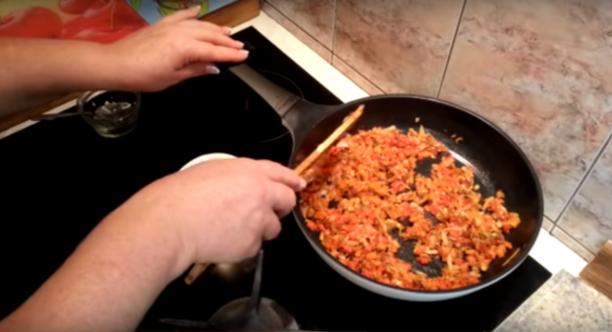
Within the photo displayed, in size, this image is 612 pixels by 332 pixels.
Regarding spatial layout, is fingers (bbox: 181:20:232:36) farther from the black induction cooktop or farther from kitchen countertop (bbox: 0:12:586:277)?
kitchen countertop (bbox: 0:12:586:277)

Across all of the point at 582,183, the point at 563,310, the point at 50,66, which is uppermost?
the point at 50,66

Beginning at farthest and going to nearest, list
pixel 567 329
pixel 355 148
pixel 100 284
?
1. pixel 355 148
2. pixel 567 329
3. pixel 100 284

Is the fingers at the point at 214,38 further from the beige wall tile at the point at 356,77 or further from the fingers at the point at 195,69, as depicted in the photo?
the beige wall tile at the point at 356,77

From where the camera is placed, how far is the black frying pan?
81 cm

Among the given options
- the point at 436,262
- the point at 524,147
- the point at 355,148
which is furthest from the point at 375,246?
the point at 524,147

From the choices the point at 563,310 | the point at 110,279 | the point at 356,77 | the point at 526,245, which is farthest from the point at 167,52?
the point at 563,310

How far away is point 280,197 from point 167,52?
30cm

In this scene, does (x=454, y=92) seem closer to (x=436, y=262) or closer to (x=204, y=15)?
(x=436, y=262)

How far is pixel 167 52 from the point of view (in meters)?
0.77

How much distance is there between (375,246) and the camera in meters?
0.83

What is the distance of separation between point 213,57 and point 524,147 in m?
0.55

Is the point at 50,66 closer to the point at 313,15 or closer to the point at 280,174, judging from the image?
the point at 280,174

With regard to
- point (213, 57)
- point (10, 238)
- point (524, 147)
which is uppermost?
point (213, 57)

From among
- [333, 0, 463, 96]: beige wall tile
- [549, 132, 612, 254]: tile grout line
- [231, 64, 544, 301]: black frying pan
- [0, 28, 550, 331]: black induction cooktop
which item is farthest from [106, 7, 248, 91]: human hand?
[549, 132, 612, 254]: tile grout line
